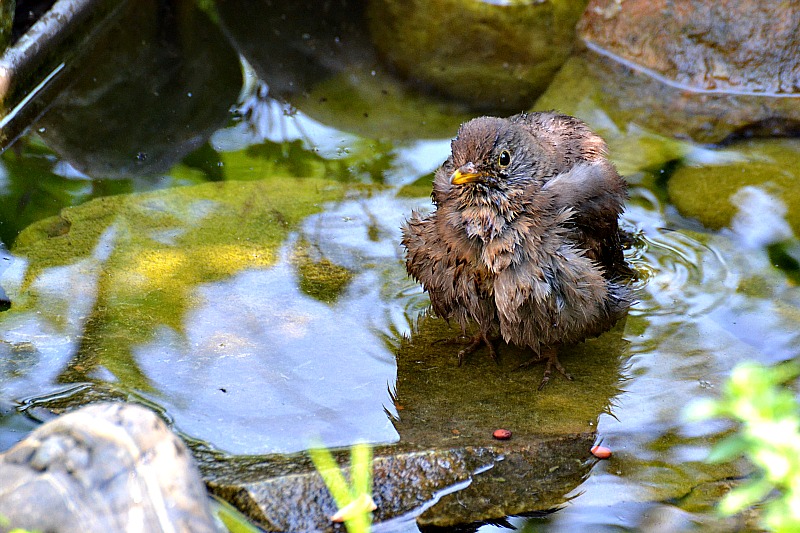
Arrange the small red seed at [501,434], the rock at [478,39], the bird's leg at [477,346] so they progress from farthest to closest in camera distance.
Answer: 1. the rock at [478,39]
2. the bird's leg at [477,346]
3. the small red seed at [501,434]

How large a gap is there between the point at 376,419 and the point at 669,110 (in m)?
4.21

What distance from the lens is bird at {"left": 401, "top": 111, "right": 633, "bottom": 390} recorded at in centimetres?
391

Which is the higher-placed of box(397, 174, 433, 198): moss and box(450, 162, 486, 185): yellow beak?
box(450, 162, 486, 185): yellow beak

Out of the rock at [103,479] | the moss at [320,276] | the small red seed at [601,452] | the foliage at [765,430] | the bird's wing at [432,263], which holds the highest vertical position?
the foliage at [765,430]

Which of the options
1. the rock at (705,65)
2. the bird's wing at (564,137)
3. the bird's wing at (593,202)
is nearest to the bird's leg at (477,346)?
the bird's wing at (593,202)

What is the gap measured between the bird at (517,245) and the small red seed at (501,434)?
526mm

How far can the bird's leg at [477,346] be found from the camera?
432 cm

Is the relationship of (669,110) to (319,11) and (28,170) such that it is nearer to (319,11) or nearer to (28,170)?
(319,11)

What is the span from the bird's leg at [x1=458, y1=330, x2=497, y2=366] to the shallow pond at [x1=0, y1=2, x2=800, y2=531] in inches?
3.9

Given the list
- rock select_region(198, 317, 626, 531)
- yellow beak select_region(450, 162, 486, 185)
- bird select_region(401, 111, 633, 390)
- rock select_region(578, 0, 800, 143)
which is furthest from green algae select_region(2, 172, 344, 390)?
rock select_region(578, 0, 800, 143)

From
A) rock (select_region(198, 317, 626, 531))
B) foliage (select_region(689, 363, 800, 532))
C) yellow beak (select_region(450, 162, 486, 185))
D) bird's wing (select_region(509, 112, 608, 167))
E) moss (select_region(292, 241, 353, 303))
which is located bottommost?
rock (select_region(198, 317, 626, 531))

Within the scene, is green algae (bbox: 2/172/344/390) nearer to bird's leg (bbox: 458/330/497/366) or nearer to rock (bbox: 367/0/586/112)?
bird's leg (bbox: 458/330/497/366)

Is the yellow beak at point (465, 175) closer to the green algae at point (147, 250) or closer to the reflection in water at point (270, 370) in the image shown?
the reflection in water at point (270, 370)

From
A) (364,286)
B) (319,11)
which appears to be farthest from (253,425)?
(319,11)
